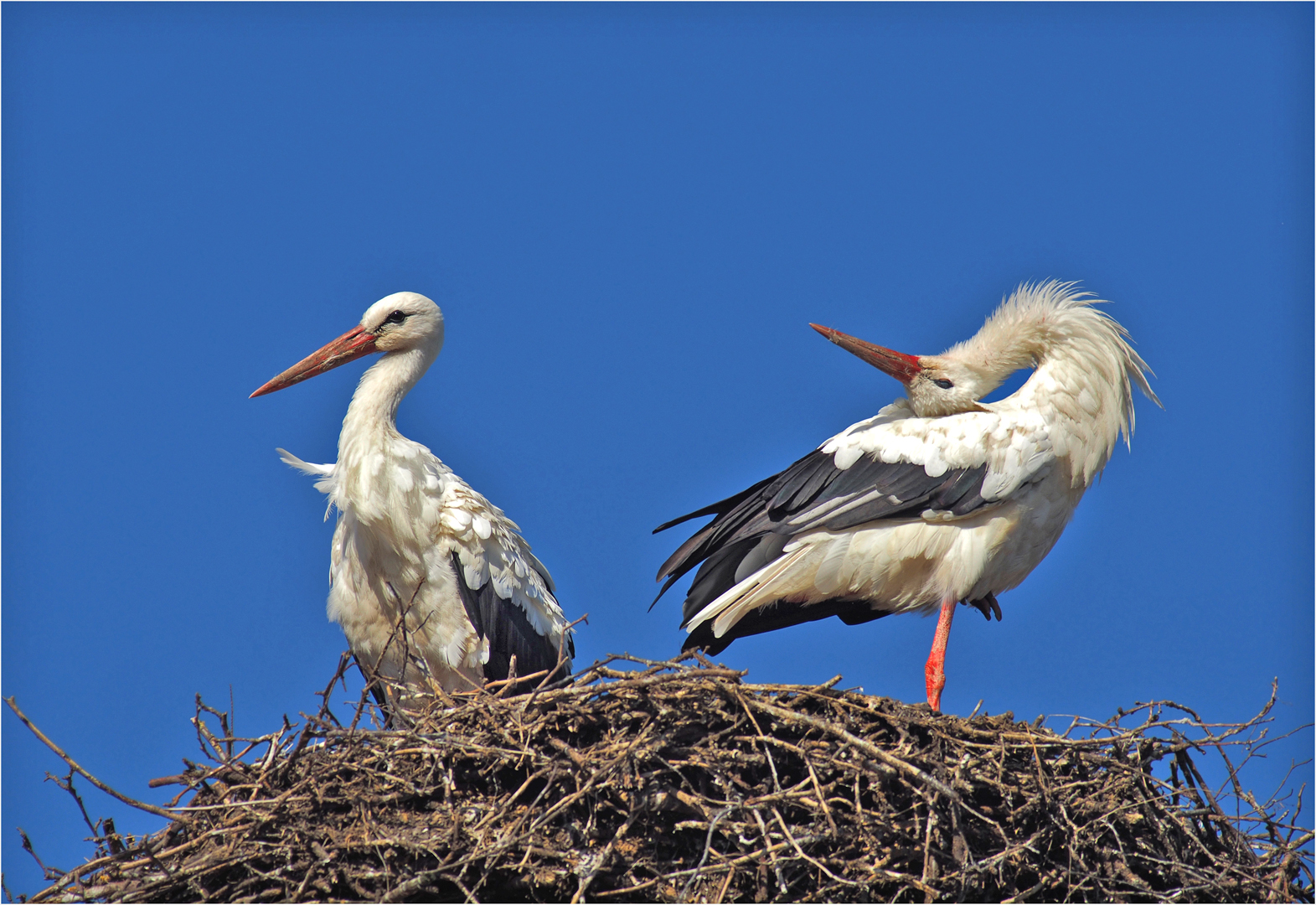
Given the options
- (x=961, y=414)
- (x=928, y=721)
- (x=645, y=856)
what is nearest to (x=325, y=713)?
(x=645, y=856)

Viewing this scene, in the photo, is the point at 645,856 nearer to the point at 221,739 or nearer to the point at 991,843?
the point at 991,843

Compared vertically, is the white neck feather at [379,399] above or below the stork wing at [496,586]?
above

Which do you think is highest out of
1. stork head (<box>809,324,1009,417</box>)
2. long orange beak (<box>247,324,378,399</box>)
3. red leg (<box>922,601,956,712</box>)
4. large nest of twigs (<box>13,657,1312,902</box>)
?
long orange beak (<box>247,324,378,399</box>)

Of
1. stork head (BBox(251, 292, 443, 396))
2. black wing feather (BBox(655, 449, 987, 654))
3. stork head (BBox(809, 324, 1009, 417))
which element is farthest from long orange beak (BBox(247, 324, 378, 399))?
stork head (BBox(809, 324, 1009, 417))

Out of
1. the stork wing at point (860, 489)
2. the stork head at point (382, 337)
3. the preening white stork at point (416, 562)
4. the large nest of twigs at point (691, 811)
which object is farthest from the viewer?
the stork head at point (382, 337)

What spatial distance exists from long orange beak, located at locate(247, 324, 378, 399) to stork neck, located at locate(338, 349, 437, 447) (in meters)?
0.11

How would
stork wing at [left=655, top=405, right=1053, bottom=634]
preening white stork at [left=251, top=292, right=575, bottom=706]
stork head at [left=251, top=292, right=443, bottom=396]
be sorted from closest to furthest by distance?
stork wing at [left=655, top=405, right=1053, bottom=634] < preening white stork at [left=251, top=292, right=575, bottom=706] < stork head at [left=251, top=292, right=443, bottom=396]

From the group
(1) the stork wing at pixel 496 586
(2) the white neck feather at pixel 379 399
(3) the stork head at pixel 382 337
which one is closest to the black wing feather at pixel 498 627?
(1) the stork wing at pixel 496 586

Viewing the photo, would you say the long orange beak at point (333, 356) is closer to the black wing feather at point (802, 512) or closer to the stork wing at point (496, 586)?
the stork wing at point (496, 586)

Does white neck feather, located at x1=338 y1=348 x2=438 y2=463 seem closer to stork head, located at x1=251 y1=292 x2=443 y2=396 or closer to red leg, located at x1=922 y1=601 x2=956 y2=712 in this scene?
stork head, located at x1=251 y1=292 x2=443 y2=396

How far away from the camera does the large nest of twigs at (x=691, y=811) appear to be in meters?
4.38

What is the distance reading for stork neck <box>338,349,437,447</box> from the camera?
6.36 metres

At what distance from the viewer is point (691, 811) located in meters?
4.45

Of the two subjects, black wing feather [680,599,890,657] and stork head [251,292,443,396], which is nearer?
black wing feather [680,599,890,657]
